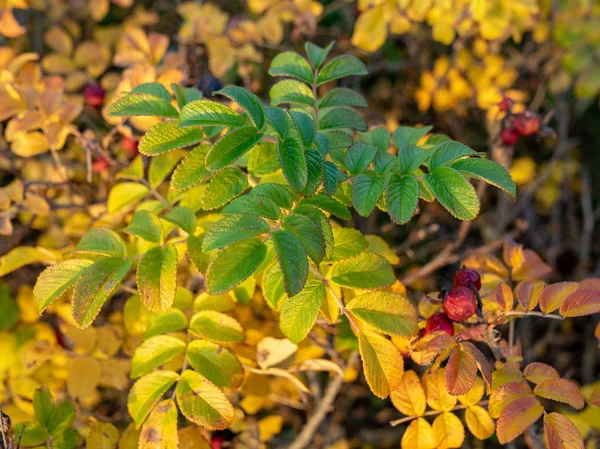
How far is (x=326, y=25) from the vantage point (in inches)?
124

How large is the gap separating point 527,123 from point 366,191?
85 centimetres

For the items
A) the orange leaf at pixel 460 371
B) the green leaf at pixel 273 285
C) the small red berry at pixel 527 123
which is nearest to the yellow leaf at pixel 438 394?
the orange leaf at pixel 460 371

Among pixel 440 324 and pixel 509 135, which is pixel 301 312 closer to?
pixel 440 324

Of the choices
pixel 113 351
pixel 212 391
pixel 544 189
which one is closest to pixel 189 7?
pixel 113 351

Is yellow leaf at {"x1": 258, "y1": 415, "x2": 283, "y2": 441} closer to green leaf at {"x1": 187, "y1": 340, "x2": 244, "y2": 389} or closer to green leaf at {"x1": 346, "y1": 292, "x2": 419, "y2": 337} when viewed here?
green leaf at {"x1": 187, "y1": 340, "x2": 244, "y2": 389}

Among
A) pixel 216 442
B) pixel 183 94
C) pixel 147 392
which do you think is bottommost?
pixel 216 442

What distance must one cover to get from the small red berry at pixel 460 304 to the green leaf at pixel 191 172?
A: 51cm

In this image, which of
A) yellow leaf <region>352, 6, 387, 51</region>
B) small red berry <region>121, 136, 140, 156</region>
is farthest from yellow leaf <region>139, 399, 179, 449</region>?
yellow leaf <region>352, 6, 387, 51</region>

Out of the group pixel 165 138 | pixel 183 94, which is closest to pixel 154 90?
pixel 183 94

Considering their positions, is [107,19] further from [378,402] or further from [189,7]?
[378,402]

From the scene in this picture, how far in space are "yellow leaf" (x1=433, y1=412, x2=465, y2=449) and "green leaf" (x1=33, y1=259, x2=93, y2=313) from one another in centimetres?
74

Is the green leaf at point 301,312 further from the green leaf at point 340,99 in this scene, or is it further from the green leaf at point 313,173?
the green leaf at point 340,99

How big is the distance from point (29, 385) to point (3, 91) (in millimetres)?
808

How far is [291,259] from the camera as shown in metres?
0.87
